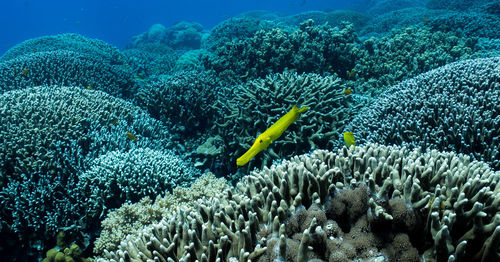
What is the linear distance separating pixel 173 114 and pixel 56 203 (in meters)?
3.58

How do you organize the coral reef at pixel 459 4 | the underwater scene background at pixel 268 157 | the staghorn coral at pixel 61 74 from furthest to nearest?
the coral reef at pixel 459 4 < the staghorn coral at pixel 61 74 < the underwater scene background at pixel 268 157

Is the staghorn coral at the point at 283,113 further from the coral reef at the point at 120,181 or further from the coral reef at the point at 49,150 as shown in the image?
the coral reef at the point at 49,150

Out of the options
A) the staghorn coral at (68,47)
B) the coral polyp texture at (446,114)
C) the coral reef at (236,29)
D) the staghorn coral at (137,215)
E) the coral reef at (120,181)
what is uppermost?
the staghorn coral at (68,47)

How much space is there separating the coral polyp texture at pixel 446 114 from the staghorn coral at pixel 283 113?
58cm

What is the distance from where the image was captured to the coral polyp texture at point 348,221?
5.64ft

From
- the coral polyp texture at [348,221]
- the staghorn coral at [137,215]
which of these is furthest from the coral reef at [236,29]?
the coral polyp texture at [348,221]

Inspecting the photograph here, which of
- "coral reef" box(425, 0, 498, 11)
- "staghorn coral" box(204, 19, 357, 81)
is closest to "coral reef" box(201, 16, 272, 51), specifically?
"staghorn coral" box(204, 19, 357, 81)

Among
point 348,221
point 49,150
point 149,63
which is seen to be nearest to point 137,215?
point 49,150

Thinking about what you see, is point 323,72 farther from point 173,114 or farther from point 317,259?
point 317,259

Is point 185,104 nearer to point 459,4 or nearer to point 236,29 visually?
point 236,29

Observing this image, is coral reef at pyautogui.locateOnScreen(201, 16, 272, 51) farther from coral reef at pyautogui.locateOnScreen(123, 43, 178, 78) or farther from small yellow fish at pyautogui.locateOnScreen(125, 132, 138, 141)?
small yellow fish at pyautogui.locateOnScreen(125, 132, 138, 141)

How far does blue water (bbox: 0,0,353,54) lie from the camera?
121m

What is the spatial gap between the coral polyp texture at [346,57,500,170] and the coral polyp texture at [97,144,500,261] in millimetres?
1216

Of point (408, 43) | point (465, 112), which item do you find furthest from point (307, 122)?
point (408, 43)
